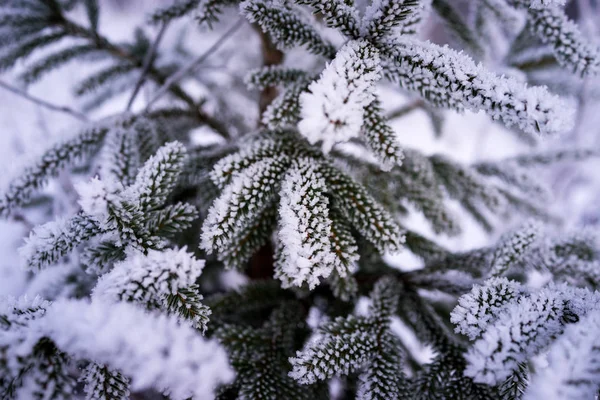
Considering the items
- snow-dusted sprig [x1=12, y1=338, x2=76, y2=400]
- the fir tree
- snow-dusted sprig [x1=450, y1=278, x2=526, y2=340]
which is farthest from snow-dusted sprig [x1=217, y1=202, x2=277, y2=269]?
snow-dusted sprig [x1=450, y1=278, x2=526, y2=340]

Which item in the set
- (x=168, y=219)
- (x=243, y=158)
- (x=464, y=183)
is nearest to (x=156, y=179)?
(x=168, y=219)

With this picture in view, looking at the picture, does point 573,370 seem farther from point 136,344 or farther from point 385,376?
point 136,344

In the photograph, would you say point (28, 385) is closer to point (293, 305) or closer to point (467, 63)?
point (293, 305)

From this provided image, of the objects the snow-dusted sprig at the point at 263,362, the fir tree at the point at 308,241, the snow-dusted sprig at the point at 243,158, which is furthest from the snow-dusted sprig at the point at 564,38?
the snow-dusted sprig at the point at 263,362

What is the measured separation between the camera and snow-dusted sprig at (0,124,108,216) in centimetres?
Result: 85

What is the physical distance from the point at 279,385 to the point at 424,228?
3680 mm

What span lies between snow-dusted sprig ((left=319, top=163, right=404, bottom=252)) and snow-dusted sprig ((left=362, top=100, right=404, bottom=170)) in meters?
0.10

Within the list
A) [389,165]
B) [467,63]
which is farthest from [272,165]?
[467,63]

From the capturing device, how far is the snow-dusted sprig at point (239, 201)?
66cm

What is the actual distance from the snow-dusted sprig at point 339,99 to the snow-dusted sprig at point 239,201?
0.22m

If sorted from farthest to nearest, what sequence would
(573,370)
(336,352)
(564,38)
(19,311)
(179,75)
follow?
1. (179,75)
2. (564,38)
3. (336,352)
4. (19,311)
5. (573,370)

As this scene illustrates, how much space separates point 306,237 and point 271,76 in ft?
1.44

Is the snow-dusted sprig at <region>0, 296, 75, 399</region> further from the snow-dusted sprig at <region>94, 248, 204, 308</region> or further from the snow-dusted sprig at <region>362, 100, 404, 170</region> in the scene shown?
the snow-dusted sprig at <region>362, 100, 404, 170</region>

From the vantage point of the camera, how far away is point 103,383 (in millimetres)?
619
